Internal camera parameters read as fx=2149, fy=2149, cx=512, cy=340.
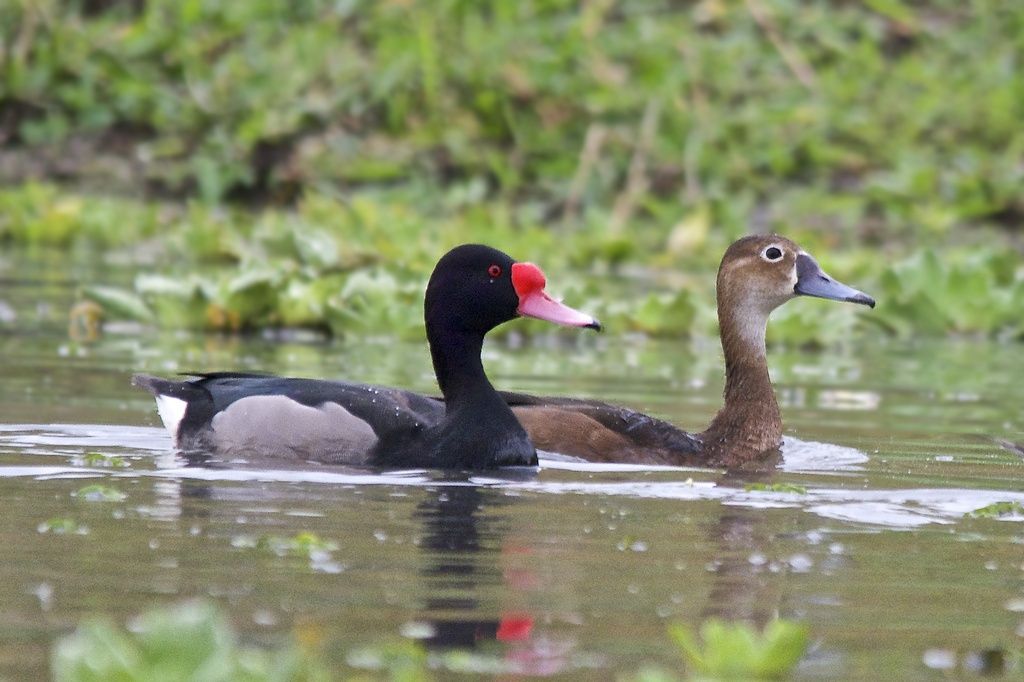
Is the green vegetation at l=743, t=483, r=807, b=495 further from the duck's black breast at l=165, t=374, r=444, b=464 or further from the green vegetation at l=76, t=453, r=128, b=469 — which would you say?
the green vegetation at l=76, t=453, r=128, b=469

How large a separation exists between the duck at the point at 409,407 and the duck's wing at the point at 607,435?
394mm

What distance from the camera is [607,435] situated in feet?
28.1

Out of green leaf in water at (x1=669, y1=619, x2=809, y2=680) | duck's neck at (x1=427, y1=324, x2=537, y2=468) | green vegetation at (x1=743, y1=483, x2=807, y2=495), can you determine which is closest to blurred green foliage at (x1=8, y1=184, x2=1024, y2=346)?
duck's neck at (x1=427, y1=324, x2=537, y2=468)

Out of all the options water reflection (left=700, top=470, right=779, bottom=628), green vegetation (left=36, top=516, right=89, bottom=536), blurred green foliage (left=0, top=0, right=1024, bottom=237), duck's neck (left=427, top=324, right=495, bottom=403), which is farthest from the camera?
blurred green foliage (left=0, top=0, right=1024, bottom=237)

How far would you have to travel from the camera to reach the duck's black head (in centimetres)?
852

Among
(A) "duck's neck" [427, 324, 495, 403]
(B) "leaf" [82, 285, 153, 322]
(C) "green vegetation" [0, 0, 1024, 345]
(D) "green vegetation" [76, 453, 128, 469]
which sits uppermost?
(C) "green vegetation" [0, 0, 1024, 345]

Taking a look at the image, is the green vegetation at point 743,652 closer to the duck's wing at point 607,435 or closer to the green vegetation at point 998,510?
the green vegetation at point 998,510

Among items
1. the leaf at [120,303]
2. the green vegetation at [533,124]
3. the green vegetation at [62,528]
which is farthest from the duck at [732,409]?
the green vegetation at [533,124]

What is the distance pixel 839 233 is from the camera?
2053 centimetres

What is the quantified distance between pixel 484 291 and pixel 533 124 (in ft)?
45.2

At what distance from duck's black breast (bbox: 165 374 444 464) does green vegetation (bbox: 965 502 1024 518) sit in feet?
7.14

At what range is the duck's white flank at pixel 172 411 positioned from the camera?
853 cm

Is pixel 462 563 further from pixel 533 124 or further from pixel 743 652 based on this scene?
pixel 533 124

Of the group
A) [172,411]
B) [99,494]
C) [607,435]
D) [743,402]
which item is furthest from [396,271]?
[99,494]
